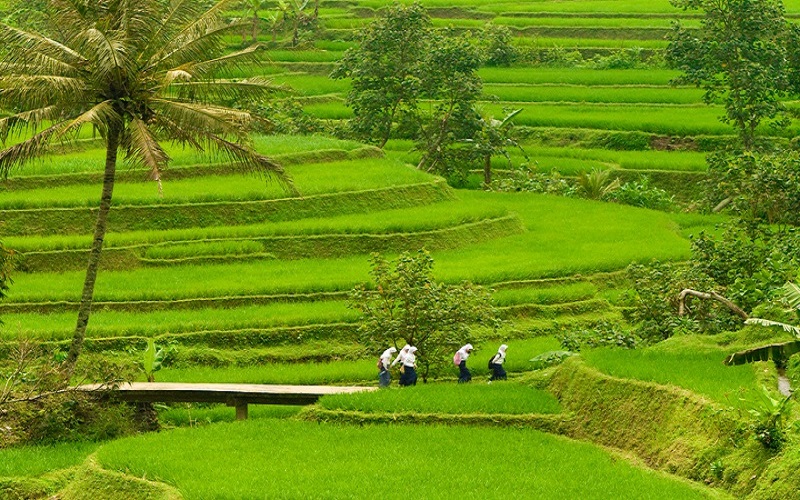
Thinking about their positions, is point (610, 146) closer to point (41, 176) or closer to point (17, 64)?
point (41, 176)

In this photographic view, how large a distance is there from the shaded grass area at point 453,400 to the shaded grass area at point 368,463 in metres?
0.46

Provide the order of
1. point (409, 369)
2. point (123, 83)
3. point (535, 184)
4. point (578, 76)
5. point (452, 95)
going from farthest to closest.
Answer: point (578, 76)
point (452, 95)
point (535, 184)
point (409, 369)
point (123, 83)

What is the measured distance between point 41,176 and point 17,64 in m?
10.2

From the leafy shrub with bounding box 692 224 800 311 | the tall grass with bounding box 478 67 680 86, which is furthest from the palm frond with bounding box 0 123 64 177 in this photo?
the tall grass with bounding box 478 67 680 86

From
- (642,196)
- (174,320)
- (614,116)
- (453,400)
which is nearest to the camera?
(453,400)

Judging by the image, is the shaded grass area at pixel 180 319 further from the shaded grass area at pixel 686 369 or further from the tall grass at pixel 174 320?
the shaded grass area at pixel 686 369

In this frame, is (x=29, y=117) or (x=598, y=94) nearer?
(x=29, y=117)

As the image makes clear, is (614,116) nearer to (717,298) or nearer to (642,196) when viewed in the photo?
(642,196)

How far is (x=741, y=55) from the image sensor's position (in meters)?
35.3

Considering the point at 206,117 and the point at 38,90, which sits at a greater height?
the point at 38,90

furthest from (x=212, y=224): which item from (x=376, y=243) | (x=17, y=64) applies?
(x=17, y=64)

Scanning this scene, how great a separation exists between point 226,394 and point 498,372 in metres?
3.95

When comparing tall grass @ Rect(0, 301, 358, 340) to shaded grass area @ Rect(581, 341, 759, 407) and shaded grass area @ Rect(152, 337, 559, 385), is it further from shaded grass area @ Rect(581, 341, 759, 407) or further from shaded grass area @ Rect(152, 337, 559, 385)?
shaded grass area @ Rect(581, 341, 759, 407)

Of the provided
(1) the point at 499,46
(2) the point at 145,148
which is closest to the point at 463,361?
(2) the point at 145,148
